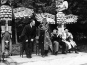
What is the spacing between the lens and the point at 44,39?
1111 centimetres

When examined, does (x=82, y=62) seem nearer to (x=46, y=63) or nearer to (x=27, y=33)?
(x=46, y=63)

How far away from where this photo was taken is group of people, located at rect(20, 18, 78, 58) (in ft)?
34.5

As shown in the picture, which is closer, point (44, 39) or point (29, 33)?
point (29, 33)

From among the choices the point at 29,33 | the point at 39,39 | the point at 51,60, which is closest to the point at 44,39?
the point at 39,39

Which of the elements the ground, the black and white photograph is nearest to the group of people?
the black and white photograph

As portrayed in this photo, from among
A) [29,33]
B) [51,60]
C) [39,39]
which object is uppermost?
[29,33]

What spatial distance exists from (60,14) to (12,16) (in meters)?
2.73

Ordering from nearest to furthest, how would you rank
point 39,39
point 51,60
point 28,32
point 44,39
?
point 51,60
point 28,32
point 44,39
point 39,39

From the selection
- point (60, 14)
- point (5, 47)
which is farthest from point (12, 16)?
point (60, 14)

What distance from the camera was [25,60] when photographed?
32.2 feet

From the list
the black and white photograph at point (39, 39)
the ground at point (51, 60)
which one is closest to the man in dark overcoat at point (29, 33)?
the black and white photograph at point (39, 39)

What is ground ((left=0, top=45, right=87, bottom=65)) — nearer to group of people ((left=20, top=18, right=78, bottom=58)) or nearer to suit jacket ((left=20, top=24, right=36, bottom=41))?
group of people ((left=20, top=18, right=78, bottom=58))

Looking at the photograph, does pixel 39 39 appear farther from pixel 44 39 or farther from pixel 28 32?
pixel 28 32

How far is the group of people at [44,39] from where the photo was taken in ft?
34.5
